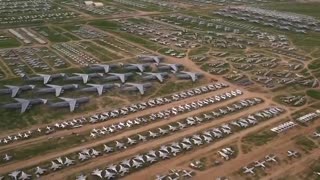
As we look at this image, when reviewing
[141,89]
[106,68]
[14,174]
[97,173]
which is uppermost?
[106,68]

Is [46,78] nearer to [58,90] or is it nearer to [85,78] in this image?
[58,90]

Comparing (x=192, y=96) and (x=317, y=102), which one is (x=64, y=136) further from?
(x=317, y=102)

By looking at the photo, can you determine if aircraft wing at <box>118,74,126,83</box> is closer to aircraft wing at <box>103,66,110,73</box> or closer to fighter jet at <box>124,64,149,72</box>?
aircraft wing at <box>103,66,110,73</box>

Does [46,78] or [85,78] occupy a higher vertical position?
[85,78]

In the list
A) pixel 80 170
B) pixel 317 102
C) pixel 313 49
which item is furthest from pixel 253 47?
pixel 80 170

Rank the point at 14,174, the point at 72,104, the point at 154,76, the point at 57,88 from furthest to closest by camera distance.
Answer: the point at 154,76 < the point at 57,88 < the point at 72,104 < the point at 14,174

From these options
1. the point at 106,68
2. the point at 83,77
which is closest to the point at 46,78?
the point at 83,77

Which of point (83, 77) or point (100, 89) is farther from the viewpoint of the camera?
point (83, 77)

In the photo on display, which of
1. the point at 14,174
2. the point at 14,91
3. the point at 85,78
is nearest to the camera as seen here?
the point at 14,174

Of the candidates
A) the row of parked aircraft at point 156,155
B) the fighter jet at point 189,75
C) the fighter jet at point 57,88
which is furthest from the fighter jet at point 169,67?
the row of parked aircraft at point 156,155
